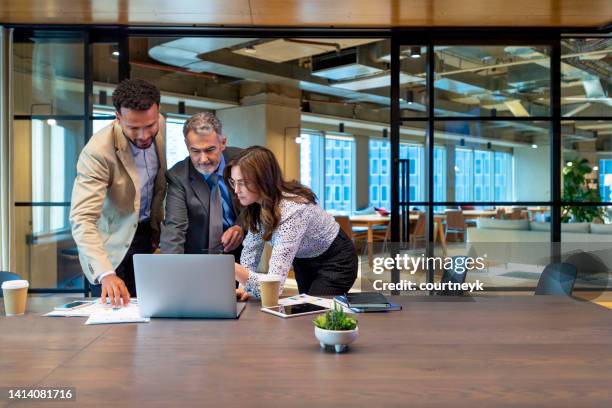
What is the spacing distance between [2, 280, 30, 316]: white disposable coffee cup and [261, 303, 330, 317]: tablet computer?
0.87 m

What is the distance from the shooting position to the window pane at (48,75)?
432 centimetres

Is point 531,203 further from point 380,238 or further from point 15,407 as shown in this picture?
point 380,238

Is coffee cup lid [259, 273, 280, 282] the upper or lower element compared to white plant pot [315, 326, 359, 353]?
upper

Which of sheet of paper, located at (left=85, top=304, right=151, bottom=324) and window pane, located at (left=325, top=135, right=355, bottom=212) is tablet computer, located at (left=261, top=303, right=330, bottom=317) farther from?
window pane, located at (left=325, top=135, right=355, bottom=212)

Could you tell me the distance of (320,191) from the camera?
42.2 ft

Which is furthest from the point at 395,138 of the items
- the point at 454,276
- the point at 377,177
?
the point at 377,177

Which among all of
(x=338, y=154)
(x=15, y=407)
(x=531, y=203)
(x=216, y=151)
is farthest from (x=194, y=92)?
(x=15, y=407)

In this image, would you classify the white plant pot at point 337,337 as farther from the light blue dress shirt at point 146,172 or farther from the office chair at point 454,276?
the light blue dress shirt at point 146,172

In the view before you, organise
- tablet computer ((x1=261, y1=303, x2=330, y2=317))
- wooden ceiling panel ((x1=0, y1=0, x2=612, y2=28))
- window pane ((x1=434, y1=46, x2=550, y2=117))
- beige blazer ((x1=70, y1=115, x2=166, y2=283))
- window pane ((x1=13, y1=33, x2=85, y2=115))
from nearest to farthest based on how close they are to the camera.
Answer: tablet computer ((x1=261, y1=303, x2=330, y2=317))
beige blazer ((x1=70, y1=115, x2=166, y2=283))
wooden ceiling panel ((x1=0, y1=0, x2=612, y2=28))
window pane ((x1=13, y1=33, x2=85, y2=115))
window pane ((x1=434, y1=46, x2=550, y2=117))

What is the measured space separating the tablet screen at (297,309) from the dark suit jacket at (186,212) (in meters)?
0.77

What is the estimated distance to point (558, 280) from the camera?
2514 mm

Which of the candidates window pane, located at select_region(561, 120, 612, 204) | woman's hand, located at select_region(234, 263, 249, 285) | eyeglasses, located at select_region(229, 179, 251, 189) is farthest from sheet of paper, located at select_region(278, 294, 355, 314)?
window pane, located at select_region(561, 120, 612, 204)

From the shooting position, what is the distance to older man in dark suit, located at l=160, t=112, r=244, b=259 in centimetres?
248

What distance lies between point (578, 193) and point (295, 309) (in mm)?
3466
